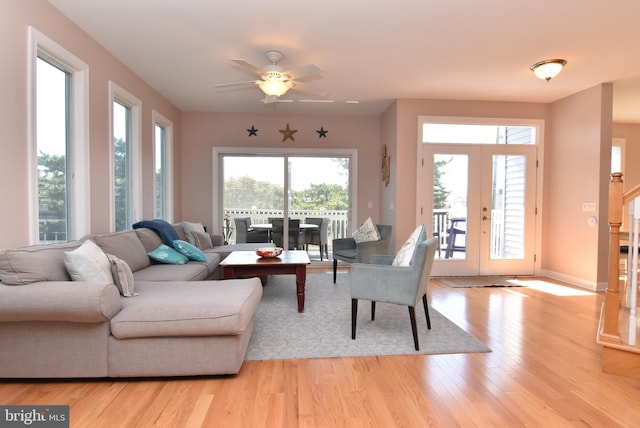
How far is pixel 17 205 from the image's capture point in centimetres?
239

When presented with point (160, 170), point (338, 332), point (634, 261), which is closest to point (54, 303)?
point (338, 332)

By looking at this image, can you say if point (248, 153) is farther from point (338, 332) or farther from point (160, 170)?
point (338, 332)

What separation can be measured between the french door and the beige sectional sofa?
12.7 ft

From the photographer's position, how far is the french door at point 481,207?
521 cm

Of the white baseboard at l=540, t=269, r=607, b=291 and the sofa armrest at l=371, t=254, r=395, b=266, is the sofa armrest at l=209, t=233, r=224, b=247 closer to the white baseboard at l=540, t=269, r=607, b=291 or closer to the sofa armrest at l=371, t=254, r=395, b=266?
the sofa armrest at l=371, t=254, r=395, b=266

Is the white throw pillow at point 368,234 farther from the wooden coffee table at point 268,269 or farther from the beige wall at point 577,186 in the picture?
the beige wall at point 577,186

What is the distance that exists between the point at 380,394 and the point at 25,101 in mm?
3100

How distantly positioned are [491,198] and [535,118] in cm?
139

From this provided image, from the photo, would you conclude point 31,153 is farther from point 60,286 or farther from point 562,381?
point 562,381

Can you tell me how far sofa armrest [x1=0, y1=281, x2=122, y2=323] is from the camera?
6.14 ft

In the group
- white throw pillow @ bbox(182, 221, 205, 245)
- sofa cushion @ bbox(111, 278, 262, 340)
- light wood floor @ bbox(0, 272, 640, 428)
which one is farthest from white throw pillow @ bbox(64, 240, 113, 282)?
white throw pillow @ bbox(182, 221, 205, 245)

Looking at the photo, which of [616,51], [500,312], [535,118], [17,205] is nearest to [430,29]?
[616,51]

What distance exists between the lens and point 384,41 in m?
3.32

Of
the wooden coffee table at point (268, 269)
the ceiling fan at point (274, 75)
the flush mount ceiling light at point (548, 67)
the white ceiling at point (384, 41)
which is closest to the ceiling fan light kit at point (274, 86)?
the ceiling fan at point (274, 75)
